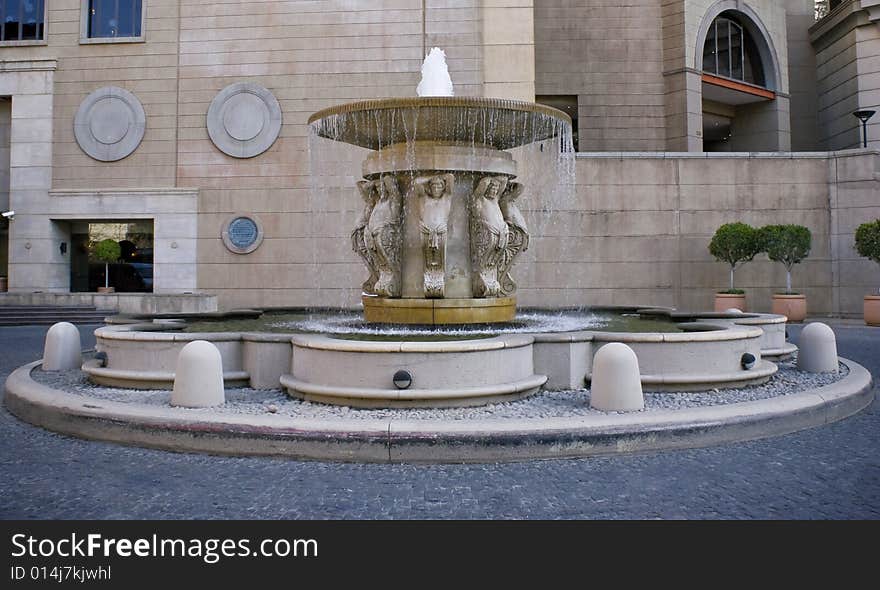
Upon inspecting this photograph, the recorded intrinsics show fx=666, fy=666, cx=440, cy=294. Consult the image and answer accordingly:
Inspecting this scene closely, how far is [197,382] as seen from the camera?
22.5ft

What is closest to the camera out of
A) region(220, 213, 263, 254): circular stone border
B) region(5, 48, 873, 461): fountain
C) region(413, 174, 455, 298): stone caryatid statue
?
region(5, 48, 873, 461): fountain

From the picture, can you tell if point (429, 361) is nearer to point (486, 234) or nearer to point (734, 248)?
point (486, 234)

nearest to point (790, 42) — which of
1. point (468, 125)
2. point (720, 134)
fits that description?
point (720, 134)

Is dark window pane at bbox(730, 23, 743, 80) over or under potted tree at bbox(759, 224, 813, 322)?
over

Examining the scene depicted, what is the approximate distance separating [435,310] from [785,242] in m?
14.0

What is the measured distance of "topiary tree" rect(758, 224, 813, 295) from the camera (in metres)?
19.3

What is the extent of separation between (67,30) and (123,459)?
2371 centimetres

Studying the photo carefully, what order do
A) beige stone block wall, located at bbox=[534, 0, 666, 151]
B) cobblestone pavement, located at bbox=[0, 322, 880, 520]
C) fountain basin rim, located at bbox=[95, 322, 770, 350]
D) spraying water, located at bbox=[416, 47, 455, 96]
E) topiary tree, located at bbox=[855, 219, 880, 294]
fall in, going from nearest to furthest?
cobblestone pavement, located at bbox=[0, 322, 880, 520]
fountain basin rim, located at bbox=[95, 322, 770, 350]
spraying water, located at bbox=[416, 47, 455, 96]
topiary tree, located at bbox=[855, 219, 880, 294]
beige stone block wall, located at bbox=[534, 0, 666, 151]

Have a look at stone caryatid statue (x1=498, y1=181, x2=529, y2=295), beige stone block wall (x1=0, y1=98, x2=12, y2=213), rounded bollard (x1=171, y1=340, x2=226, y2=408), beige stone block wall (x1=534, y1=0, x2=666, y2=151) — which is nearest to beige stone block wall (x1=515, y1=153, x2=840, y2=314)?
beige stone block wall (x1=534, y1=0, x2=666, y2=151)

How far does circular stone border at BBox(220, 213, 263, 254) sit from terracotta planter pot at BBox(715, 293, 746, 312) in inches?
585

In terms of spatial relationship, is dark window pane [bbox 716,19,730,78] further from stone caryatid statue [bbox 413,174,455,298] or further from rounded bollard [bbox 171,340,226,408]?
rounded bollard [bbox 171,340,226,408]

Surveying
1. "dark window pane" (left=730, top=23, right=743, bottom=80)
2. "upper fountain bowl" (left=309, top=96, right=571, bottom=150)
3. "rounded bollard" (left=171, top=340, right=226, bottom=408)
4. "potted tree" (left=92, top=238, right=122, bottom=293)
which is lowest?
"rounded bollard" (left=171, top=340, right=226, bottom=408)

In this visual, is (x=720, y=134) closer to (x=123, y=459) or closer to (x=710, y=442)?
(x=710, y=442)

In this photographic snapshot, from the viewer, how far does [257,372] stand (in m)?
8.17
